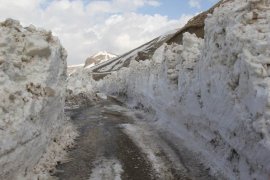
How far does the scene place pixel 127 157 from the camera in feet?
44.9

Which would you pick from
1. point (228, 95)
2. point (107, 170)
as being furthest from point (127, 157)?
point (228, 95)

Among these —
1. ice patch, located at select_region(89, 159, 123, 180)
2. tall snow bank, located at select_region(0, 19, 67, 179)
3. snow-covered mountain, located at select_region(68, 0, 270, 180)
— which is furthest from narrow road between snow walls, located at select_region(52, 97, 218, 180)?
tall snow bank, located at select_region(0, 19, 67, 179)

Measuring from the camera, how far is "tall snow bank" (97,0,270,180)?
955 centimetres

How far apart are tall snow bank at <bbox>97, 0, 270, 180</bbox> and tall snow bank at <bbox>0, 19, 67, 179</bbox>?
5.44m

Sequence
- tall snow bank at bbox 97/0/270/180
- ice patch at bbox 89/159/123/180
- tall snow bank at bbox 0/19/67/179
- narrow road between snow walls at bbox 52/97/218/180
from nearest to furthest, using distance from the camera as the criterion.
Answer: tall snow bank at bbox 97/0/270/180 < tall snow bank at bbox 0/19/67/179 < ice patch at bbox 89/159/123/180 < narrow road between snow walls at bbox 52/97/218/180

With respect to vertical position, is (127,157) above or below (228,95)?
below

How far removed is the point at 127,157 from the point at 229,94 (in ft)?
13.7

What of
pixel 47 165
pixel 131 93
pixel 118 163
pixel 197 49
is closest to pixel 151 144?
pixel 118 163

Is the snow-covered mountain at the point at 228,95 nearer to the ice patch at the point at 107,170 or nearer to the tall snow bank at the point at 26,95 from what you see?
the ice patch at the point at 107,170

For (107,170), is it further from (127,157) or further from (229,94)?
(229,94)

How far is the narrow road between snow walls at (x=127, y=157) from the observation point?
467 inches

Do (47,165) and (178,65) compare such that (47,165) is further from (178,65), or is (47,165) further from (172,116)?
(178,65)

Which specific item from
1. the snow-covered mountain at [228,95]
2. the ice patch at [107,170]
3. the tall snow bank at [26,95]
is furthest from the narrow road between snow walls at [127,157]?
the tall snow bank at [26,95]

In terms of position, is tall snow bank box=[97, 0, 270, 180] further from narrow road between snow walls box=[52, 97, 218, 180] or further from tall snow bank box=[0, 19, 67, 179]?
tall snow bank box=[0, 19, 67, 179]
